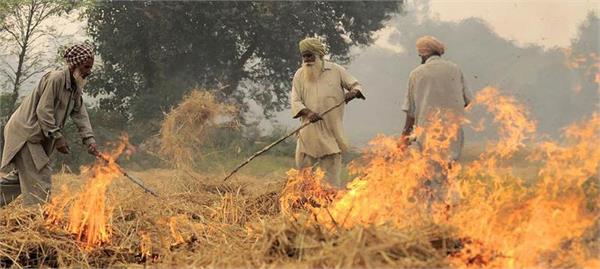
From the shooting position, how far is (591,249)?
4.26 meters

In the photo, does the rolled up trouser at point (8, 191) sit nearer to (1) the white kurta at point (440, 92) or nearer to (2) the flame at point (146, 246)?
(2) the flame at point (146, 246)

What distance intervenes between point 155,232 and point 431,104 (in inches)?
121

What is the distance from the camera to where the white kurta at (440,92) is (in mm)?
6676

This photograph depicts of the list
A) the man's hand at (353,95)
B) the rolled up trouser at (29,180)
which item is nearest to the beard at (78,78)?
the rolled up trouser at (29,180)

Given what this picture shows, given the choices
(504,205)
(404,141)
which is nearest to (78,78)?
(404,141)

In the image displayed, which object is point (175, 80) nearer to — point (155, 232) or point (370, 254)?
point (155, 232)

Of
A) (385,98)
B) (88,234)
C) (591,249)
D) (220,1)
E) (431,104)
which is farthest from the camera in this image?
(385,98)

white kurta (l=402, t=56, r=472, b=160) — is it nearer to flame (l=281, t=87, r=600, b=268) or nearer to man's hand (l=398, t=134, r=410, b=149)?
man's hand (l=398, t=134, r=410, b=149)

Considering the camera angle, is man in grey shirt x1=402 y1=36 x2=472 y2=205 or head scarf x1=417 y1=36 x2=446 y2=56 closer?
man in grey shirt x1=402 y1=36 x2=472 y2=205

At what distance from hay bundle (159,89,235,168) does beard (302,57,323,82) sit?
8.95 ft

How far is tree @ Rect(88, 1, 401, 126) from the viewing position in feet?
65.1

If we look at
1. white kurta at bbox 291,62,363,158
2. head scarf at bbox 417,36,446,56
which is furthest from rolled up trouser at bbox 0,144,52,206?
head scarf at bbox 417,36,446,56

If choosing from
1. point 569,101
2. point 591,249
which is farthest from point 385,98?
point 591,249

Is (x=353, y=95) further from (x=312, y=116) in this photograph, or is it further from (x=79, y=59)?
(x=79, y=59)
